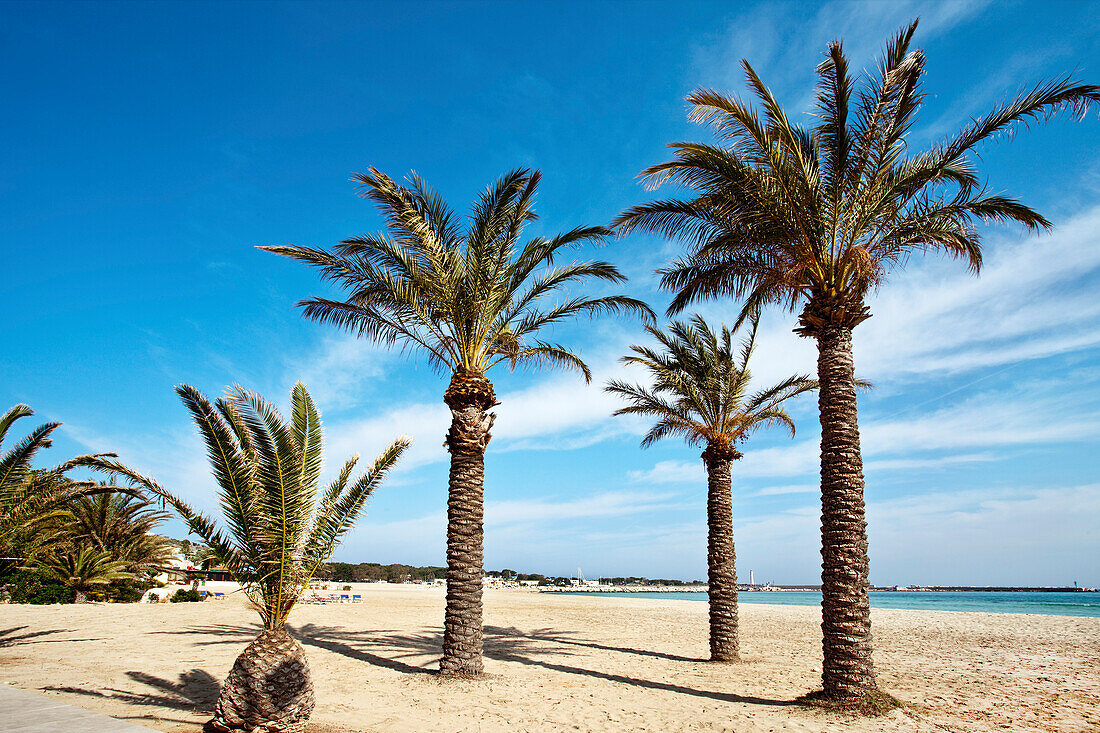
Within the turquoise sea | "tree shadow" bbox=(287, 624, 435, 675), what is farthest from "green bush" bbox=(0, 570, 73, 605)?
the turquoise sea

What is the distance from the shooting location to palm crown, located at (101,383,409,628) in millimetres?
8273

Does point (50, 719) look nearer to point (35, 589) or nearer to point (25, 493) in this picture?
point (25, 493)

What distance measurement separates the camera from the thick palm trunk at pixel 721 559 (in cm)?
1325

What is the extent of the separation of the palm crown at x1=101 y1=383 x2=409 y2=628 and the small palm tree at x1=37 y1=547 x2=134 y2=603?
19.5 meters

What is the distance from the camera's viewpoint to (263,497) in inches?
335

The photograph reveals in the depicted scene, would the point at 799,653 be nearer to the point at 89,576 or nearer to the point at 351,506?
the point at 351,506

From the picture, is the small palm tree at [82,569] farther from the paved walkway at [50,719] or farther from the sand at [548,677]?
the paved walkway at [50,719]

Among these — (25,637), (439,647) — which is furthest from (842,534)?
(25,637)

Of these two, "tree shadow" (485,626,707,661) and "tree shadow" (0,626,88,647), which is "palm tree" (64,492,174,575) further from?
"tree shadow" (485,626,707,661)

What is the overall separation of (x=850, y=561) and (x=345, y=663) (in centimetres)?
976

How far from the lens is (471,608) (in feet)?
35.6

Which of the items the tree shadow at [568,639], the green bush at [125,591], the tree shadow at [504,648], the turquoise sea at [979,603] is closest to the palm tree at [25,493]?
the tree shadow at [504,648]

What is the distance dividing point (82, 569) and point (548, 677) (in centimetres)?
2253

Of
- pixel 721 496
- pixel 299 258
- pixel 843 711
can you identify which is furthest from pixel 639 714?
pixel 299 258
